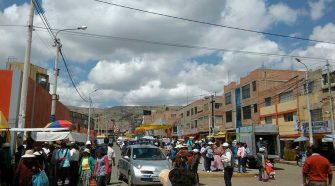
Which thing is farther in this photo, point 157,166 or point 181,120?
point 181,120

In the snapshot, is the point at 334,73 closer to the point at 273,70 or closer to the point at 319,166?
the point at 273,70

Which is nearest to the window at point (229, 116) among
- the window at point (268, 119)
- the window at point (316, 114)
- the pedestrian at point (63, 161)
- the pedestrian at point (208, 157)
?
the window at point (268, 119)

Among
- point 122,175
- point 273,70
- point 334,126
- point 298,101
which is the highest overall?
point 273,70

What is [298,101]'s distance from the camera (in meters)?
45.2

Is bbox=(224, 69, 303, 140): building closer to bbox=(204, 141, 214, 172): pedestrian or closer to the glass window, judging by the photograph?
the glass window

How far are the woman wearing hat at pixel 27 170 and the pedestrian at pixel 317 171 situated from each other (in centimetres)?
556

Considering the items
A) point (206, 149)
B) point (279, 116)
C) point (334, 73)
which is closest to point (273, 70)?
point (279, 116)

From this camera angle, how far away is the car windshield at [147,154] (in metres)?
15.4

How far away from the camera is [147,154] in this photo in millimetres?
15625

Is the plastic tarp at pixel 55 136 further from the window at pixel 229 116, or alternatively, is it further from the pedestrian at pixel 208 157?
the window at pixel 229 116

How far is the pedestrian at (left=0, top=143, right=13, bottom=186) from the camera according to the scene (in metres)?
11.5

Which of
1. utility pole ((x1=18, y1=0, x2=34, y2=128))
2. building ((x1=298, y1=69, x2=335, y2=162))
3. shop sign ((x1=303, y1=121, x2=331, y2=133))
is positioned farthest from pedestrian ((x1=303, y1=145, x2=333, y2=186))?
shop sign ((x1=303, y1=121, x2=331, y2=133))

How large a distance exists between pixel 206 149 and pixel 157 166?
717cm

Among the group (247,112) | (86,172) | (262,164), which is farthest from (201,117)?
(86,172)
